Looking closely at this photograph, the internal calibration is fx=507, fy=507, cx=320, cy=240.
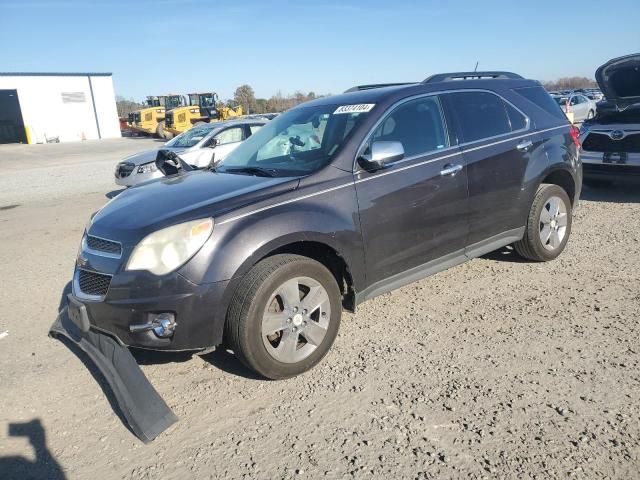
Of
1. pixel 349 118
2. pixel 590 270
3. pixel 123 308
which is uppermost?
pixel 349 118

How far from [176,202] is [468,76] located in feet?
10.4

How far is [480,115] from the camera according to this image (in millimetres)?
4453

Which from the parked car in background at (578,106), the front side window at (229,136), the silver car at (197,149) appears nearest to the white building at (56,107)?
the silver car at (197,149)

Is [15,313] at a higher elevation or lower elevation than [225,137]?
lower

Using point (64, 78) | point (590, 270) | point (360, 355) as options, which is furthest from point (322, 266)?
point (64, 78)

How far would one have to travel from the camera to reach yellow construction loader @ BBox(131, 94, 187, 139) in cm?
3703

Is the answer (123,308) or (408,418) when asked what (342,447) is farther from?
(123,308)

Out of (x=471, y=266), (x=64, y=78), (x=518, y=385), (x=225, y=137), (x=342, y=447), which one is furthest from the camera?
(x=64, y=78)

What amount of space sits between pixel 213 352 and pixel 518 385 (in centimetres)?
210

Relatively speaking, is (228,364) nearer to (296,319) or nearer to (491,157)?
(296,319)

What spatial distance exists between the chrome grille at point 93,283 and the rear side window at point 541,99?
4.06 m

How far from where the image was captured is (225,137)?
Answer: 38.7 feet

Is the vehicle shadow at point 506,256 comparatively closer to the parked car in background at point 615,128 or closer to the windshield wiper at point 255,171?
the windshield wiper at point 255,171

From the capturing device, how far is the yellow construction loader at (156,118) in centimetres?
3703
